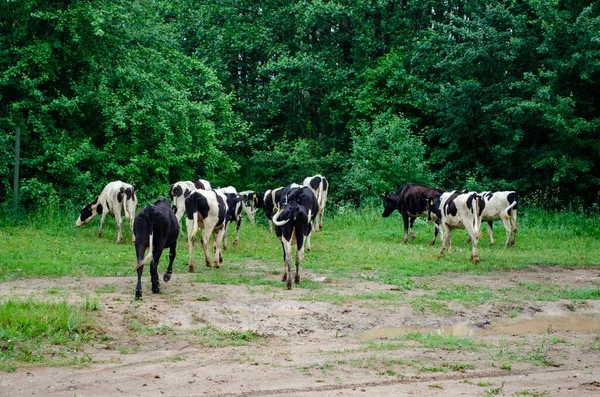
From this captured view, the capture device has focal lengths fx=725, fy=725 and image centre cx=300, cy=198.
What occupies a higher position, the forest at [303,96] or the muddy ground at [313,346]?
the forest at [303,96]

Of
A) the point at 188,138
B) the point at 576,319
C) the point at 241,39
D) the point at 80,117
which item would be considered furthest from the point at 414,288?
the point at 241,39

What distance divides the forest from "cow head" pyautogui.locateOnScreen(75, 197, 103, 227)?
179 cm

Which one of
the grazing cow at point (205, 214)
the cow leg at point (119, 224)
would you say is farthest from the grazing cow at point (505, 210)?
the cow leg at point (119, 224)

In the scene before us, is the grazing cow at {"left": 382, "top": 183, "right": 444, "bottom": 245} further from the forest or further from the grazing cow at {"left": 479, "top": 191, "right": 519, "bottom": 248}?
the forest

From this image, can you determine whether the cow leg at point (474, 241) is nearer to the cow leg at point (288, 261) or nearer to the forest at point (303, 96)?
the cow leg at point (288, 261)

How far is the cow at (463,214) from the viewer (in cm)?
1758

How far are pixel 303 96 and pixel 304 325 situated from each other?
1161 inches

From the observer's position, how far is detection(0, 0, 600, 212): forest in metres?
24.0

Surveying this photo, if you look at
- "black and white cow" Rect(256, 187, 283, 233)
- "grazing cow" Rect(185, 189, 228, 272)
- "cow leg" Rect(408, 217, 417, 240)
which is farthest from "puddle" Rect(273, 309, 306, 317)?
"black and white cow" Rect(256, 187, 283, 233)

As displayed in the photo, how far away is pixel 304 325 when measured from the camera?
10711mm

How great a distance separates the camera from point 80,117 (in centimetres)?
2544

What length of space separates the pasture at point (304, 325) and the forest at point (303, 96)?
22.2ft

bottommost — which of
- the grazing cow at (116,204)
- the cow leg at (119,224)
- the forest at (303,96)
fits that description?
the cow leg at (119,224)

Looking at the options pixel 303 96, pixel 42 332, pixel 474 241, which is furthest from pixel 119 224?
pixel 303 96
